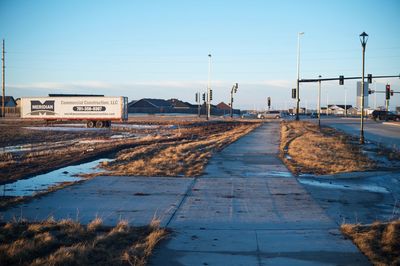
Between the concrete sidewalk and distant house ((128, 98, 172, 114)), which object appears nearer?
the concrete sidewalk

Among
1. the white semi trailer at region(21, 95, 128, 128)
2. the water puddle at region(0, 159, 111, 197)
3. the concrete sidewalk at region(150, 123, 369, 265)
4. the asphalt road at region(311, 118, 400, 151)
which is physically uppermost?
the white semi trailer at region(21, 95, 128, 128)

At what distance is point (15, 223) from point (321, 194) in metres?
7.27

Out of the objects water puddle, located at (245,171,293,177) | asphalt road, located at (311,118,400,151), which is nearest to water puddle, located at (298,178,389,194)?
water puddle, located at (245,171,293,177)

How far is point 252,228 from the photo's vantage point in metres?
8.49

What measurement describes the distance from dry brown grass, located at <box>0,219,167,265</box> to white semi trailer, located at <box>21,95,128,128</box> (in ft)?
160

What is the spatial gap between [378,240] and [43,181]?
1067 cm

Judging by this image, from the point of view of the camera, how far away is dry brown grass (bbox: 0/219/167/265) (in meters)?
6.33

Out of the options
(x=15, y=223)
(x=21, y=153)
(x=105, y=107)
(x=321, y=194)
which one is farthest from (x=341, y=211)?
(x=105, y=107)

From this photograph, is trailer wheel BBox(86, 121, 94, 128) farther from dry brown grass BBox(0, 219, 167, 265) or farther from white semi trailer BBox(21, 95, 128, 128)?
dry brown grass BBox(0, 219, 167, 265)

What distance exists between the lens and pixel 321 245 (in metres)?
7.35

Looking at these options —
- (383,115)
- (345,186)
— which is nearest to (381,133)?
(345,186)

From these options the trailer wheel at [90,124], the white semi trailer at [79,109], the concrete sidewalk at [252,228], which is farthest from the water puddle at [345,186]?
the trailer wheel at [90,124]

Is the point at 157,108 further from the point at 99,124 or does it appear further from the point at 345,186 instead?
the point at 345,186

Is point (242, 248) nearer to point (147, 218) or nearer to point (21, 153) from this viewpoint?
point (147, 218)
